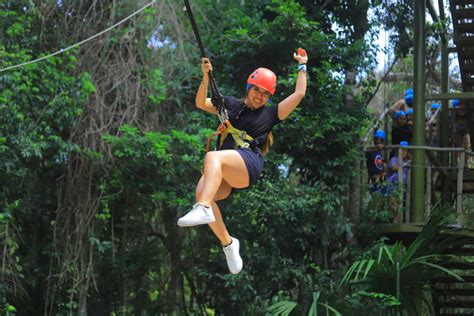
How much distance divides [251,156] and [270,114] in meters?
0.30

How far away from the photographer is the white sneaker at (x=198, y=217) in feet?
15.3

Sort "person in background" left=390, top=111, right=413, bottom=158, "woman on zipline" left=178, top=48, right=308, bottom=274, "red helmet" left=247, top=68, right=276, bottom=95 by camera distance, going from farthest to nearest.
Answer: "person in background" left=390, top=111, right=413, bottom=158 → "red helmet" left=247, top=68, right=276, bottom=95 → "woman on zipline" left=178, top=48, right=308, bottom=274

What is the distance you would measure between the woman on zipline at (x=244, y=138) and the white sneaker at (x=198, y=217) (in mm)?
128

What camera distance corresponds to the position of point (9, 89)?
1012 centimetres

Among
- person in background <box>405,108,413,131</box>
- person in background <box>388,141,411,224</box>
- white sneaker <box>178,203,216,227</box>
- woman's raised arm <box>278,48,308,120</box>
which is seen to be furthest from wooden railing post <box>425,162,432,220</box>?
white sneaker <box>178,203,216,227</box>

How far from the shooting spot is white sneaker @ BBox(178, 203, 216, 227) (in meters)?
4.67

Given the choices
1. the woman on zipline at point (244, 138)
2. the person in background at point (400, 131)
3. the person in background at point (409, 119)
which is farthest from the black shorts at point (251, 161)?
the person in background at point (409, 119)

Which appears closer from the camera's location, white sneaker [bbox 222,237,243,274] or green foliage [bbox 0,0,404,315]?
white sneaker [bbox 222,237,243,274]

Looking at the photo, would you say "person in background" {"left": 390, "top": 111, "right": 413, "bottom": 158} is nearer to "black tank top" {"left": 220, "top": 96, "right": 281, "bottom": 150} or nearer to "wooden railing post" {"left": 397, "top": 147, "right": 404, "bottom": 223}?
"wooden railing post" {"left": 397, "top": 147, "right": 404, "bottom": 223}

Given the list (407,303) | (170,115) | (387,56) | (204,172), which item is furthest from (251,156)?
(387,56)

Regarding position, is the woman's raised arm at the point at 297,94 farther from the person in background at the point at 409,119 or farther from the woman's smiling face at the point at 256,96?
the person in background at the point at 409,119

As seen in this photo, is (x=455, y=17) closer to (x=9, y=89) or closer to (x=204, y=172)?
(x=9, y=89)

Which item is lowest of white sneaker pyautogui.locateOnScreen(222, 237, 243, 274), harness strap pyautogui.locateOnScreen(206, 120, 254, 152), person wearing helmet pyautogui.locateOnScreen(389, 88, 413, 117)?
white sneaker pyautogui.locateOnScreen(222, 237, 243, 274)

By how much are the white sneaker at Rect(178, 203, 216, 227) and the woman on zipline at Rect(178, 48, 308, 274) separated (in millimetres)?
128
